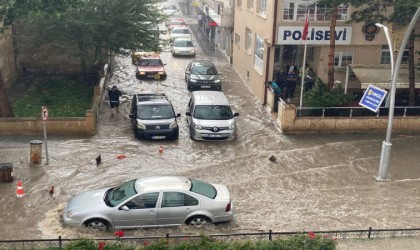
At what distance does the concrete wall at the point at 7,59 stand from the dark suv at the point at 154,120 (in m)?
10.7

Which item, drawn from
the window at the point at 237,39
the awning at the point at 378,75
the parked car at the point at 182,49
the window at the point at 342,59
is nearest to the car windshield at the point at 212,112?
the awning at the point at 378,75

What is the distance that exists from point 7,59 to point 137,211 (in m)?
20.2

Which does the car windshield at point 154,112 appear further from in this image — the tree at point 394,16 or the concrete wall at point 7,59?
the concrete wall at point 7,59

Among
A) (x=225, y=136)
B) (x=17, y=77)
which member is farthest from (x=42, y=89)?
(x=225, y=136)

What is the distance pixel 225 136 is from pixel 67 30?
11.2 metres

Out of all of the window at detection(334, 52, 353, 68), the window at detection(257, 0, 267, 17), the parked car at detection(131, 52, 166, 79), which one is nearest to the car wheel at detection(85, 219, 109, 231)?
the window at detection(257, 0, 267, 17)

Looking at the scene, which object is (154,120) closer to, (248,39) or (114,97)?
(114,97)

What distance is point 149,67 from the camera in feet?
105

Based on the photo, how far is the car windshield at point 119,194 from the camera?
1300 centimetres

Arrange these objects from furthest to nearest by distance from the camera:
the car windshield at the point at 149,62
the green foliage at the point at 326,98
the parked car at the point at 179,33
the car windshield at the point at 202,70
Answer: the parked car at the point at 179,33 < the car windshield at the point at 149,62 < the car windshield at the point at 202,70 < the green foliage at the point at 326,98

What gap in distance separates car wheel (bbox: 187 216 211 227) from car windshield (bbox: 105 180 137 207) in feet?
5.31

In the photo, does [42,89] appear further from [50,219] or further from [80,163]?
[50,219]

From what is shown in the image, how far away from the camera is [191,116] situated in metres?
21.9

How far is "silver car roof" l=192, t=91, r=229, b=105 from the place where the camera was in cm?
2198
